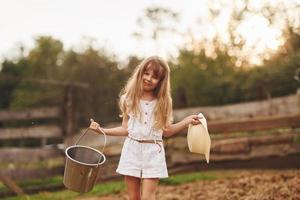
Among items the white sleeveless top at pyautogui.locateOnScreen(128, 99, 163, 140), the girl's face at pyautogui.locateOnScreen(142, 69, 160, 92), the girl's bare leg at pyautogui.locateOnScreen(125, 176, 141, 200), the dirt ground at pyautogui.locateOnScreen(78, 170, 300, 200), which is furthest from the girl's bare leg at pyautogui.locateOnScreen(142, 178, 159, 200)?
the dirt ground at pyautogui.locateOnScreen(78, 170, 300, 200)

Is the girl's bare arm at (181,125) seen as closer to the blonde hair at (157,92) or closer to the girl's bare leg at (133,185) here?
the blonde hair at (157,92)

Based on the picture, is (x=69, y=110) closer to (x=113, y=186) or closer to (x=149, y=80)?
(x=113, y=186)

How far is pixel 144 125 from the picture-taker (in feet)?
11.4

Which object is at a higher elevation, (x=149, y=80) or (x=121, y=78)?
(x=149, y=80)

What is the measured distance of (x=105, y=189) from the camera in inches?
262

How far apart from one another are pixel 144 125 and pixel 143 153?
0.64 feet

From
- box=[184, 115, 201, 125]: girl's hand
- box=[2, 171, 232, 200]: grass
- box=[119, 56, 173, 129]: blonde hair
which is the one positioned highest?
box=[119, 56, 173, 129]: blonde hair

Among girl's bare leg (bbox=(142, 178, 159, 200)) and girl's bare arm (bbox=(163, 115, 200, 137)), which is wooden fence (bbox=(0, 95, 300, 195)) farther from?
girl's bare leg (bbox=(142, 178, 159, 200))

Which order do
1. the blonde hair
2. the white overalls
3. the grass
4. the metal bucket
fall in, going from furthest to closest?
1. the grass
2. the blonde hair
3. the white overalls
4. the metal bucket

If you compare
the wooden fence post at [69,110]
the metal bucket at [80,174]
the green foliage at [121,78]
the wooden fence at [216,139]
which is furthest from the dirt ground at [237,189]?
the green foliage at [121,78]

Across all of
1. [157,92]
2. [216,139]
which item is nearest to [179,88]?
[216,139]

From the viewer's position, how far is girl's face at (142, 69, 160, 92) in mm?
3475

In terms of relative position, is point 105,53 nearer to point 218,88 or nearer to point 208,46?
point 208,46

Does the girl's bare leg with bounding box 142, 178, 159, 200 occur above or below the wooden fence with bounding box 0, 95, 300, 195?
above
